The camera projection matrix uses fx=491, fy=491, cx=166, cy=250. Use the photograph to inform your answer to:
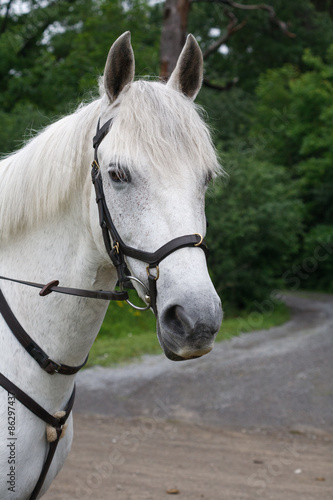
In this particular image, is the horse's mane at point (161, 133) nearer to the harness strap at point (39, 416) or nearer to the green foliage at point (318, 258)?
the harness strap at point (39, 416)

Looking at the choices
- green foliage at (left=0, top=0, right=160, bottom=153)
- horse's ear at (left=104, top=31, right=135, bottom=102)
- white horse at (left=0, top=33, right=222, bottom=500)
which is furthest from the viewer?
green foliage at (left=0, top=0, right=160, bottom=153)

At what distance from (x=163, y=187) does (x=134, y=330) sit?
9.07 meters

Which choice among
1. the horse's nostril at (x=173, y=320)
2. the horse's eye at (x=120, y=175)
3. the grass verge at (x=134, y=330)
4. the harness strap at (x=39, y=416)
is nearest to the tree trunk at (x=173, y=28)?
the grass verge at (x=134, y=330)

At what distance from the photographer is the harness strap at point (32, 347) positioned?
7.20ft

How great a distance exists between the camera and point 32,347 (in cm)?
221

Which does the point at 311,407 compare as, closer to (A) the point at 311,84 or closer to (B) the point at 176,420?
(B) the point at 176,420

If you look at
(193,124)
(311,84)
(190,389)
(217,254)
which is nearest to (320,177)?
(311,84)

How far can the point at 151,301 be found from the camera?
1918mm

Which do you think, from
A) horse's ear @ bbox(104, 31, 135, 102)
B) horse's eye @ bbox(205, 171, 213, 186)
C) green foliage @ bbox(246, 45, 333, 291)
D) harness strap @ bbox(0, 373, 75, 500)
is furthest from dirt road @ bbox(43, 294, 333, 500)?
green foliage @ bbox(246, 45, 333, 291)

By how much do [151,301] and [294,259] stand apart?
20451mm

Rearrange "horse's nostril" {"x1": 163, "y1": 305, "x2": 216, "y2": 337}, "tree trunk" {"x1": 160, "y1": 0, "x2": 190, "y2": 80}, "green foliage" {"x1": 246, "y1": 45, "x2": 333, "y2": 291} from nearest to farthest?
"horse's nostril" {"x1": 163, "y1": 305, "x2": 216, "y2": 337}, "tree trunk" {"x1": 160, "y1": 0, "x2": 190, "y2": 80}, "green foliage" {"x1": 246, "y1": 45, "x2": 333, "y2": 291}

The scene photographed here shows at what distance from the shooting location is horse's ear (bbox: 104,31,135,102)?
205 cm

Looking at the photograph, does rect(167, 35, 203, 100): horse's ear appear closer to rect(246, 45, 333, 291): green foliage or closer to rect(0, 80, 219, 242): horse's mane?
rect(0, 80, 219, 242): horse's mane

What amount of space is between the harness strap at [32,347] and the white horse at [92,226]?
0.03 meters
